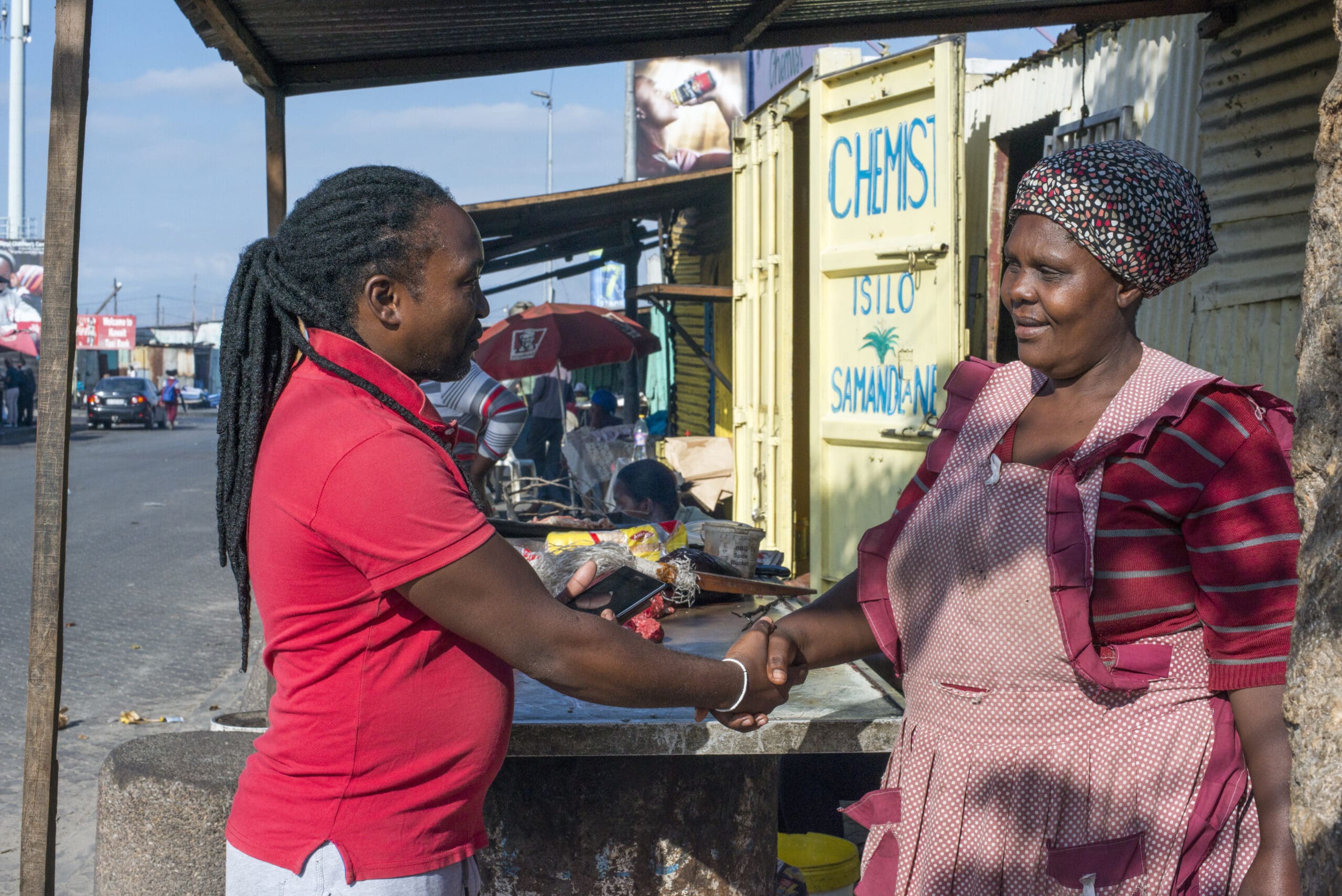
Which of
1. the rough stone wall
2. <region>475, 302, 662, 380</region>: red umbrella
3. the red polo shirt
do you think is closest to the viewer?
the rough stone wall

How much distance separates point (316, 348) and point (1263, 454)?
4.38 feet

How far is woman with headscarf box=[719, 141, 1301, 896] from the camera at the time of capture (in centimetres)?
160

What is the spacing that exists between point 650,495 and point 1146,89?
9.76 feet

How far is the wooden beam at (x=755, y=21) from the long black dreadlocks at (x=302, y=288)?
72.7 inches

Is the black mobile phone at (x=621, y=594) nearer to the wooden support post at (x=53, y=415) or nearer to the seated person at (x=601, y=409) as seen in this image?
the wooden support post at (x=53, y=415)

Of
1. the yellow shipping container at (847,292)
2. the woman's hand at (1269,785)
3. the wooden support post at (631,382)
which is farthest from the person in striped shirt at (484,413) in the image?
the wooden support post at (631,382)

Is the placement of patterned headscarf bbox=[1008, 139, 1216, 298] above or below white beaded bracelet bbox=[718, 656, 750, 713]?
above

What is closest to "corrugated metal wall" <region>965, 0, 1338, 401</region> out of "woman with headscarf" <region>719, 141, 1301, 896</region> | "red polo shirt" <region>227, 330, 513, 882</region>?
"woman with headscarf" <region>719, 141, 1301, 896</region>

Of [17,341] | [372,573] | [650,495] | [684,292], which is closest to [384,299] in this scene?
[372,573]

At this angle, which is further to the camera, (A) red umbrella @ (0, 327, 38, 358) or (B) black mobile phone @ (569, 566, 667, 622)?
(A) red umbrella @ (0, 327, 38, 358)

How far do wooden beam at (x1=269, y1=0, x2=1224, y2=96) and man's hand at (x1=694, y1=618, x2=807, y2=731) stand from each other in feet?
6.71

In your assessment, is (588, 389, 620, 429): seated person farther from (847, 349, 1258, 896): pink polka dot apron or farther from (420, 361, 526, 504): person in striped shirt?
(847, 349, 1258, 896): pink polka dot apron

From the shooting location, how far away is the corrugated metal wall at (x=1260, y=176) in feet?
12.0

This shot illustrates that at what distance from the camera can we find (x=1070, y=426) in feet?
6.06
